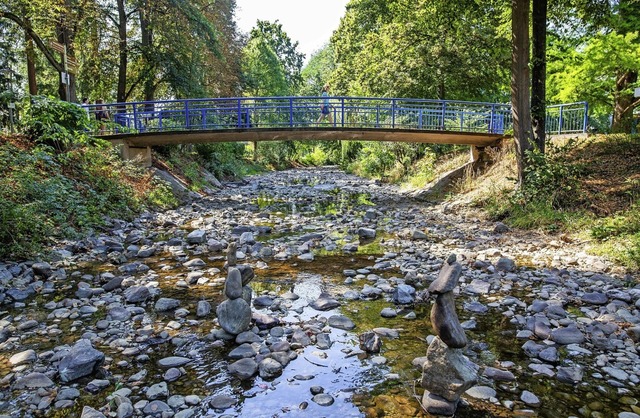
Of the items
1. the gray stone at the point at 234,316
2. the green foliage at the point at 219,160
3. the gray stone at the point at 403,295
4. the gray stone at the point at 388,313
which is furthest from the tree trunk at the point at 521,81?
the green foliage at the point at 219,160

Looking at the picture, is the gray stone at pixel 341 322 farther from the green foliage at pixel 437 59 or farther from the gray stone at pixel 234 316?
the green foliage at pixel 437 59

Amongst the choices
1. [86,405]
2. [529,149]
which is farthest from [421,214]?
[86,405]

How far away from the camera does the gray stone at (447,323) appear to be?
3730 mm

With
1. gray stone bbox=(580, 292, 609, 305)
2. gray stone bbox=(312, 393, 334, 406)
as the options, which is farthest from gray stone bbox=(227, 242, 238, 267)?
gray stone bbox=(580, 292, 609, 305)

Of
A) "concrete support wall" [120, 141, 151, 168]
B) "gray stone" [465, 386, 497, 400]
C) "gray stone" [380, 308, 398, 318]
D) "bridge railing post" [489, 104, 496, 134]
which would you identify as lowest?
"gray stone" [465, 386, 497, 400]

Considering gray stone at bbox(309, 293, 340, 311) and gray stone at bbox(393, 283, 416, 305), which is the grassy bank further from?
gray stone at bbox(309, 293, 340, 311)

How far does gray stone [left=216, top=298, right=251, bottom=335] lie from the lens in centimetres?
520

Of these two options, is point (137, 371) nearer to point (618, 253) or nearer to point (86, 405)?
point (86, 405)

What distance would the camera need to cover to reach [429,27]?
2330 centimetres

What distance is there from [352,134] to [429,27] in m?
9.08

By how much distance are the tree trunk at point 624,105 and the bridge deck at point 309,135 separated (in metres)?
4.51

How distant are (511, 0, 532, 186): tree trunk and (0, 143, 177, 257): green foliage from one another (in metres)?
12.3

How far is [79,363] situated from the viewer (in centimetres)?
421

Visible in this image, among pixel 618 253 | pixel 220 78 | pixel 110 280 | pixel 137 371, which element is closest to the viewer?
pixel 137 371
